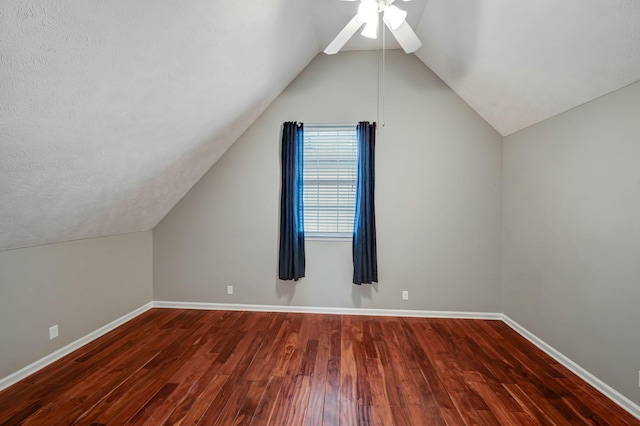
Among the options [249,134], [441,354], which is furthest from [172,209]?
[441,354]

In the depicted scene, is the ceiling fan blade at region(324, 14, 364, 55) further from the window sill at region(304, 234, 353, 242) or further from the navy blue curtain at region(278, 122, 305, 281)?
the window sill at region(304, 234, 353, 242)

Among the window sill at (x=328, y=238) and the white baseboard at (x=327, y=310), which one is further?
the window sill at (x=328, y=238)

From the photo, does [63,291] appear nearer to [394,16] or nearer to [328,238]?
[328,238]

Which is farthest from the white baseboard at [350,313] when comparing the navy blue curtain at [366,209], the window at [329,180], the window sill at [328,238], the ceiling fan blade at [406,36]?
the ceiling fan blade at [406,36]

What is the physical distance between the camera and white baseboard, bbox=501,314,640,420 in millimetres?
1853

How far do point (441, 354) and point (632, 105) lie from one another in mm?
2283

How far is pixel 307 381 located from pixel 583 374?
6.90 ft

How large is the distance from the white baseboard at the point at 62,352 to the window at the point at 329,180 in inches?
88.7

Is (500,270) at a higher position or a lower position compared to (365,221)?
lower

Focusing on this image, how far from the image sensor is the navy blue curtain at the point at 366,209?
3.33 metres

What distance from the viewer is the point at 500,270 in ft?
10.9

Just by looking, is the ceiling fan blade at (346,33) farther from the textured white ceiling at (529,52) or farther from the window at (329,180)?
the window at (329,180)

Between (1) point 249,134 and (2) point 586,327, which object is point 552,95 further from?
(1) point 249,134

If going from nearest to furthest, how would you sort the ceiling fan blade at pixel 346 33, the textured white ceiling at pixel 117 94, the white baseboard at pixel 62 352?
the textured white ceiling at pixel 117 94
the ceiling fan blade at pixel 346 33
the white baseboard at pixel 62 352
